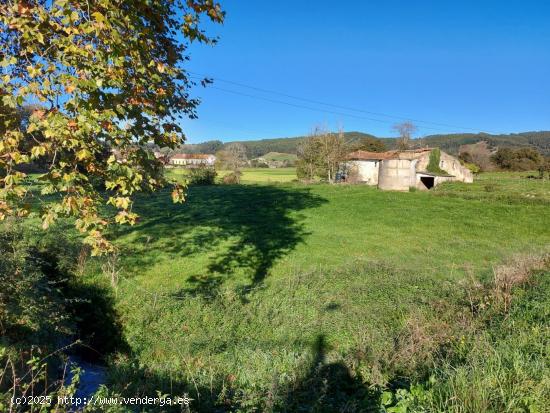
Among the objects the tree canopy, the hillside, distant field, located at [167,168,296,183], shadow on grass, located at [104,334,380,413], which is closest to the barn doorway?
distant field, located at [167,168,296,183]

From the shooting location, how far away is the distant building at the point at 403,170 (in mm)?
27281

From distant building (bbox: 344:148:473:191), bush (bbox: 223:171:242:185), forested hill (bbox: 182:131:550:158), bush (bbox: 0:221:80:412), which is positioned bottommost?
bush (bbox: 0:221:80:412)

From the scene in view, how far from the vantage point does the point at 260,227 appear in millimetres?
14750

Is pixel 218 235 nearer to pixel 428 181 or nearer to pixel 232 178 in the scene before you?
pixel 232 178

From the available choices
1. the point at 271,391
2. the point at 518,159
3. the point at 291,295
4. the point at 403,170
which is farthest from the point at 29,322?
the point at 518,159

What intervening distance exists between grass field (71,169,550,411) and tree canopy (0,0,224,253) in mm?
2727

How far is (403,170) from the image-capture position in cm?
2711

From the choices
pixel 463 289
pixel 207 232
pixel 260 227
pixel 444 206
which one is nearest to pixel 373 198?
pixel 444 206

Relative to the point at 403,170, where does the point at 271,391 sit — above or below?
below

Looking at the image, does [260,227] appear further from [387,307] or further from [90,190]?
[90,190]

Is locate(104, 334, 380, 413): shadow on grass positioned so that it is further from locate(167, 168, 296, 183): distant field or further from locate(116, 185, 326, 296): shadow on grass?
locate(167, 168, 296, 183): distant field

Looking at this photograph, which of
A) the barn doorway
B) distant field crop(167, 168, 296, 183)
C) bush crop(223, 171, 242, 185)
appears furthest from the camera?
distant field crop(167, 168, 296, 183)

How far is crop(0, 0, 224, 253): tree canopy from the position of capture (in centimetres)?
351

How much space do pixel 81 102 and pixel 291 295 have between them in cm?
592
